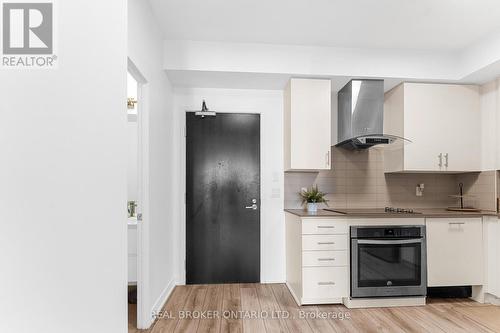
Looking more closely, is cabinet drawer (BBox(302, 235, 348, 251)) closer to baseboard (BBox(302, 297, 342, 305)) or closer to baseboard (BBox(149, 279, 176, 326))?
baseboard (BBox(302, 297, 342, 305))

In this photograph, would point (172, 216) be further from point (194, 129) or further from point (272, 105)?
point (272, 105)

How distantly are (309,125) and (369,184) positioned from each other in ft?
3.72

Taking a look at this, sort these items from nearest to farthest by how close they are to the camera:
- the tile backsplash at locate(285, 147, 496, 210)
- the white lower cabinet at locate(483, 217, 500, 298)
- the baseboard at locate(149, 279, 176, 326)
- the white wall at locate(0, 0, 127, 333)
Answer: the white wall at locate(0, 0, 127, 333)
the baseboard at locate(149, 279, 176, 326)
the white lower cabinet at locate(483, 217, 500, 298)
the tile backsplash at locate(285, 147, 496, 210)

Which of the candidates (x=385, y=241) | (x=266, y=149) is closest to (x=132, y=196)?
(x=266, y=149)

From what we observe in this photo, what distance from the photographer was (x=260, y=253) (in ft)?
11.1

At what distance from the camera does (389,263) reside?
276 cm

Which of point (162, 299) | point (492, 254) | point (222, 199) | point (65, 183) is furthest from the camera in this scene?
point (222, 199)

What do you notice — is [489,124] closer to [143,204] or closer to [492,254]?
[492,254]

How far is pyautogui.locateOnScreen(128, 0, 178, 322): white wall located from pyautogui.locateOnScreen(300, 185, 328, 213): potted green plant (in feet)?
4.97

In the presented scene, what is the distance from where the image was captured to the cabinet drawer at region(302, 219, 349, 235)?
109 inches

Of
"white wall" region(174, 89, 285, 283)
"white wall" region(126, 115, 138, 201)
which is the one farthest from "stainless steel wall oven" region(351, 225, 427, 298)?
"white wall" region(126, 115, 138, 201)

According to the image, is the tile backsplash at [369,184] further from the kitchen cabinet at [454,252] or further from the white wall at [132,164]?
the white wall at [132,164]

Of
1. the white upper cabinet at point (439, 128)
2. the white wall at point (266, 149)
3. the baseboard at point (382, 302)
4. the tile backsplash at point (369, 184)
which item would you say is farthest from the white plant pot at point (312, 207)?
the white upper cabinet at point (439, 128)

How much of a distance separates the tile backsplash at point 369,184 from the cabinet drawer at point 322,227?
0.67 m
